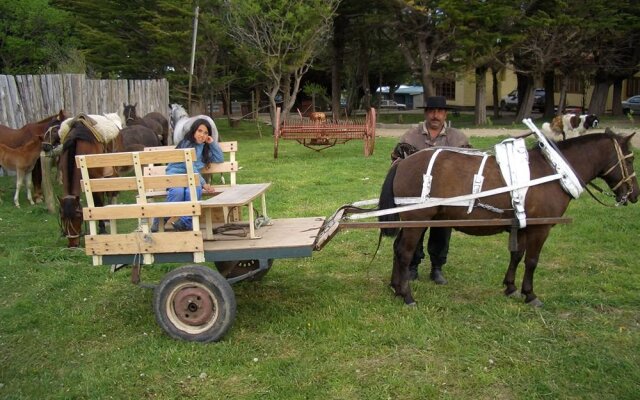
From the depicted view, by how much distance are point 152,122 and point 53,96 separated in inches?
91.1

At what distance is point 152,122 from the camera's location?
581 inches

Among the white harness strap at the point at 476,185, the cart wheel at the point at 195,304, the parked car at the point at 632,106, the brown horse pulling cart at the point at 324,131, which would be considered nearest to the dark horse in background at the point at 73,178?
the cart wheel at the point at 195,304

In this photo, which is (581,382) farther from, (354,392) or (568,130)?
(568,130)

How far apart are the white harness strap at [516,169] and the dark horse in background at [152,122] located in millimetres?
10589

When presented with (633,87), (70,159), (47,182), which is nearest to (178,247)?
(70,159)

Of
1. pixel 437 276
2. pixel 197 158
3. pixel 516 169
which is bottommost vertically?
pixel 437 276

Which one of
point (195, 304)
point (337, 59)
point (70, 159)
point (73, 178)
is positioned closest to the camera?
point (195, 304)

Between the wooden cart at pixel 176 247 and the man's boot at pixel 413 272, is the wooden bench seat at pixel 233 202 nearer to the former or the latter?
the wooden cart at pixel 176 247

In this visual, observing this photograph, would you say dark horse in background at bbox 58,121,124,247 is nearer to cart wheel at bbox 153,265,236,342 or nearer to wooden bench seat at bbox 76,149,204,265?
wooden bench seat at bbox 76,149,204,265

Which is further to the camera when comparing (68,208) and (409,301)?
(68,208)

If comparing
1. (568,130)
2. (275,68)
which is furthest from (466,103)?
(568,130)

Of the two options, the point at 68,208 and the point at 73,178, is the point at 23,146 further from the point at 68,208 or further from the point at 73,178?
the point at 68,208

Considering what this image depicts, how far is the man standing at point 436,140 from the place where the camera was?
608cm

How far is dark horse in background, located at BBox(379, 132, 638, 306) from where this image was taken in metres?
5.26
